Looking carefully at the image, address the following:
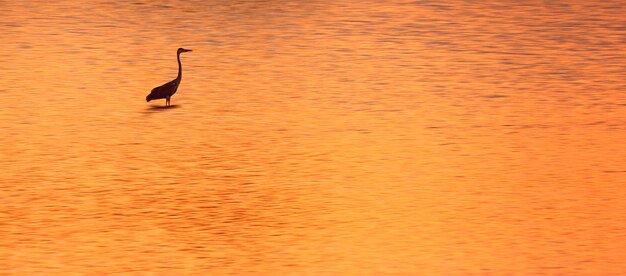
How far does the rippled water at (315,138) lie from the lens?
461 cm

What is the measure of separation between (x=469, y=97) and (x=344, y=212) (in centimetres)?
188

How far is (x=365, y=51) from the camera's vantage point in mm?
7426

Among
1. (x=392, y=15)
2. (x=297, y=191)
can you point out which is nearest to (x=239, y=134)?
(x=297, y=191)

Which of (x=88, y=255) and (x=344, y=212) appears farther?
(x=344, y=212)

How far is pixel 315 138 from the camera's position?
19.8 feet

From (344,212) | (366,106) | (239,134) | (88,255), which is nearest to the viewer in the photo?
(88,255)

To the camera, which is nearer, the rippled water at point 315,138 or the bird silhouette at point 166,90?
the rippled water at point 315,138

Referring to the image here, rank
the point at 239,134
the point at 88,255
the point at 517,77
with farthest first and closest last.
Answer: the point at 517,77 < the point at 239,134 < the point at 88,255

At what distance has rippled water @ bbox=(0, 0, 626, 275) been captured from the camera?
461 centimetres

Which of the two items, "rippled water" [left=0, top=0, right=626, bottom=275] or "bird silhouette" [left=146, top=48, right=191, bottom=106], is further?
"bird silhouette" [left=146, top=48, right=191, bottom=106]

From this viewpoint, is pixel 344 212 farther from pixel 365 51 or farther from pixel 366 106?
pixel 365 51

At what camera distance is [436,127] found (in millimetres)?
6203

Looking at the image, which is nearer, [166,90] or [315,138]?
[315,138]

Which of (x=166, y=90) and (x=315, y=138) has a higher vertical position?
(x=166, y=90)
